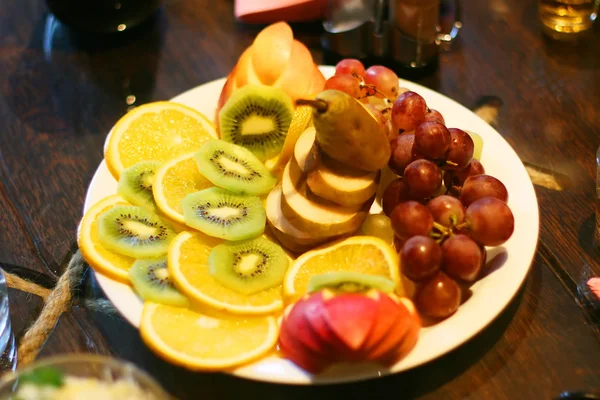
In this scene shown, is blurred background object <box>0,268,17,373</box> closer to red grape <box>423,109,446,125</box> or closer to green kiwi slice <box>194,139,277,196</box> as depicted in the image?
green kiwi slice <box>194,139,277,196</box>

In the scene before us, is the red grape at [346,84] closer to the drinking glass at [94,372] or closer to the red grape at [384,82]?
the red grape at [384,82]

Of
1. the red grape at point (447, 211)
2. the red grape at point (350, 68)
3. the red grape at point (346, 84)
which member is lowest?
the red grape at point (447, 211)

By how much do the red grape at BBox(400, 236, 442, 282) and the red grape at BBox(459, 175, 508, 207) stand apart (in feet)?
0.47

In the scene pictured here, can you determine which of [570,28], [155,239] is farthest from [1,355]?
[570,28]

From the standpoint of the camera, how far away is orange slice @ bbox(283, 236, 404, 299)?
95 cm

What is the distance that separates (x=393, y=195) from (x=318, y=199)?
0.42 ft

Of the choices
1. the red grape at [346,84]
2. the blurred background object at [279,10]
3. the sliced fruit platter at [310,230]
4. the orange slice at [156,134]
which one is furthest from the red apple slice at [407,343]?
the blurred background object at [279,10]

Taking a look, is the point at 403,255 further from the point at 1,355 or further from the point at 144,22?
the point at 144,22

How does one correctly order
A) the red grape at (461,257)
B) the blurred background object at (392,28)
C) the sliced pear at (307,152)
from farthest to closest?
the blurred background object at (392,28) < the sliced pear at (307,152) < the red grape at (461,257)

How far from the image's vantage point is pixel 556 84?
1.50 metres

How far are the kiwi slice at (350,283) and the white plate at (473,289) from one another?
0.32ft

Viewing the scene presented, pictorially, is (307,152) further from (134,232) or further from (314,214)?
(134,232)

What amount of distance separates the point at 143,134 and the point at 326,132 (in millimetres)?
446

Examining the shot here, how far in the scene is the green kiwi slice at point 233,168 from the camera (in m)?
1.10
